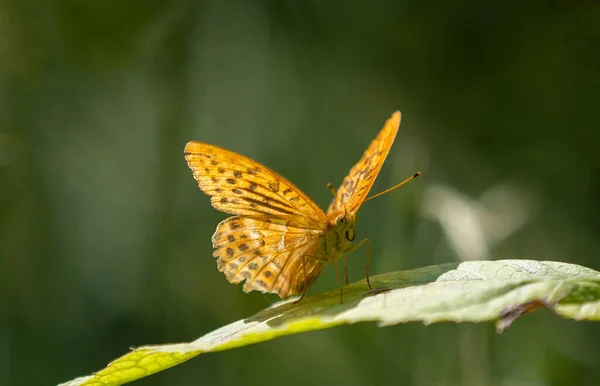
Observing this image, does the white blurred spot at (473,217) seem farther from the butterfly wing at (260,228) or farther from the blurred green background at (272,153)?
the butterfly wing at (260,228)

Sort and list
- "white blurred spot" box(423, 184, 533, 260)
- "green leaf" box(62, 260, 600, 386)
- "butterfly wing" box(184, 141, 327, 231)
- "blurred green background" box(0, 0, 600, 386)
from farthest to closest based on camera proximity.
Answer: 1. "blurred green background" box(0, 0, 600, 386)
2. "white blurred spot" box(423, 184, 533, 260)
3. "butterfly wing" box(184, 141, 327, 231)
4. "green leaf" box(62, 260, 600, 386)

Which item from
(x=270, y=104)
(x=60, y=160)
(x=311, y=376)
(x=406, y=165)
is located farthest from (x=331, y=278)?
(x=60, y=160)

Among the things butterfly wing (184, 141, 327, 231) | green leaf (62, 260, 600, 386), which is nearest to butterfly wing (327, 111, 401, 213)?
butterfly wing (184, 141, 327, 231)

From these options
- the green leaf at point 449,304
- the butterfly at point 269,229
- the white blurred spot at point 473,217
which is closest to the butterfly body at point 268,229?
the butterfly at point 269,229

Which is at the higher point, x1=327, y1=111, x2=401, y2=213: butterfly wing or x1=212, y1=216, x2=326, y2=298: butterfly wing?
x1=327, y1=111, x2=401, y2=213: butterfly wing

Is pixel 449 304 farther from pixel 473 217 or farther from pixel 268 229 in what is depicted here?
pixel 473 217

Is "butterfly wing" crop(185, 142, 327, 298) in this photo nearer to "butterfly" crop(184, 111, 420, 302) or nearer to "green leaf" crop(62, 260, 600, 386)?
"butterfly" crop(184, 111, 420, 302)
